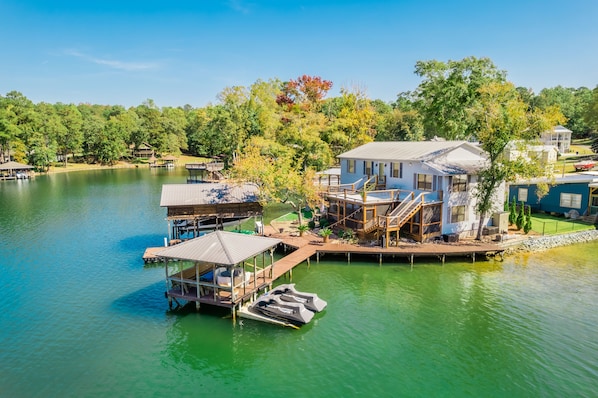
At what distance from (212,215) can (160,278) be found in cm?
676

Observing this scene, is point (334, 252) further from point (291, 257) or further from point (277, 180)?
point (277, 180)

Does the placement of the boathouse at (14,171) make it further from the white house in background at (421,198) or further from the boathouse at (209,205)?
the white house in background at (421,198)

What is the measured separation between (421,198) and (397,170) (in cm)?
498

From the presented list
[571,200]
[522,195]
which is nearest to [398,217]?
Answer: [522,195]

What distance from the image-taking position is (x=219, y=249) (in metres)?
19.8

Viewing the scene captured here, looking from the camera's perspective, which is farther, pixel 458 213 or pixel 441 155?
pixel 441 155

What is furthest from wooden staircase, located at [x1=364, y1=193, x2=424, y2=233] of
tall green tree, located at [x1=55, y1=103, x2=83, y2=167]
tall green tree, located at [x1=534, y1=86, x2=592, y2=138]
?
tall green tree, located at [x1=55, y1=103, x2=83, y2=167]

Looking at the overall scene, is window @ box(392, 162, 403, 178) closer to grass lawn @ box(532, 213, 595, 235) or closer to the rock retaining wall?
the rock retaining wall

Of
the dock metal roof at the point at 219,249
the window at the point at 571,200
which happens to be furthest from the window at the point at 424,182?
the window at the point at 571,200

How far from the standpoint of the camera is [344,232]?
31.2m

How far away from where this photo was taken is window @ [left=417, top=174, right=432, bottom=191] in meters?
30.6

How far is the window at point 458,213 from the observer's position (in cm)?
3050

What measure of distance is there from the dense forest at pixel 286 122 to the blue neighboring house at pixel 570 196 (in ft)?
27.4

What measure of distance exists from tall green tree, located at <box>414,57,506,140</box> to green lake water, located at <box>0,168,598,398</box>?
23811 mm
